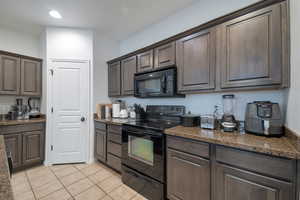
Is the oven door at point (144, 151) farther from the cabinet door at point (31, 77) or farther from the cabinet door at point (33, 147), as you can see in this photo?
the cabinet door at point (31, 77)

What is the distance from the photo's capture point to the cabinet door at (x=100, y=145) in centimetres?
283

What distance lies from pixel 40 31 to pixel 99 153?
9.55 feet

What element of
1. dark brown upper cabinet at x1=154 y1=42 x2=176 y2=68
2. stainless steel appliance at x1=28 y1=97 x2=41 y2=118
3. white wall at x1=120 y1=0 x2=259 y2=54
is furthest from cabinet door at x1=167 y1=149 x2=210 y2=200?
stainless steel appliance at x1=28 y1=97 x2=41 y2=118

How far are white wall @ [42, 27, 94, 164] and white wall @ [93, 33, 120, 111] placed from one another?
0.19 meters

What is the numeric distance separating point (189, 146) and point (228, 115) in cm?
63

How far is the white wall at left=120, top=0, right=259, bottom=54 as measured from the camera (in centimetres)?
199

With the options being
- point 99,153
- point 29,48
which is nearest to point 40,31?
point 29,48

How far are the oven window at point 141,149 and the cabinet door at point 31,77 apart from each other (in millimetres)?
2396

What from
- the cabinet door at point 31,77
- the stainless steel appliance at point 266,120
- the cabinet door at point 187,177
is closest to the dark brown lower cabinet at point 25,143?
the cabinet door at point 31,77

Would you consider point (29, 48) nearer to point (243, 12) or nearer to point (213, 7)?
point (213, 7)

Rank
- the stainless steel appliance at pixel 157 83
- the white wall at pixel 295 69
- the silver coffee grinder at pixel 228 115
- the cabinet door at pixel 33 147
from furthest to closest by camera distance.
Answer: the cabinet door at pixel 33 147 < the stainless steel appliance at pixel 157 83 < the silver coffee grinder at pixel 228 115 < the white wall at pixel 295 69

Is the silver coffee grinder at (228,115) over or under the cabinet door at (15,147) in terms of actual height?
over

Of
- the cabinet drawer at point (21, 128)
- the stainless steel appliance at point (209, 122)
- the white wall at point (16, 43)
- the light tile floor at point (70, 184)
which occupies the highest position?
the white wall at point (16, 43)

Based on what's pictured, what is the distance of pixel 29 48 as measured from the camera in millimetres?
3355
